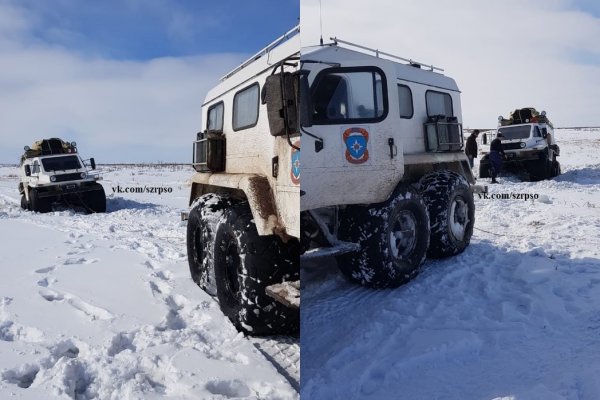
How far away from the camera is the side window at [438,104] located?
117 centimetres

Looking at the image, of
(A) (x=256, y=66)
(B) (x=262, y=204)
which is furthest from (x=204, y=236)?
(A) (x=256, y=66)

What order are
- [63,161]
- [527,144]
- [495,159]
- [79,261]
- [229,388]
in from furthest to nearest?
[63,161]
[527,144]
[495,159]
[79,261]
[229,388]

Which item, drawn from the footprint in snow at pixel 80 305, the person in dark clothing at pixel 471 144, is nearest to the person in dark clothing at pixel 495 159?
the person in dark clothing at pixel 471 144

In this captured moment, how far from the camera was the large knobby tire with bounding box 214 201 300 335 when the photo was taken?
1126 millimetres

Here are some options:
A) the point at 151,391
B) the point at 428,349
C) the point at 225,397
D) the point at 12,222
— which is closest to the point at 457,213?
the point at 428,349

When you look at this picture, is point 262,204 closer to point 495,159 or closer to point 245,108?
point 245,108

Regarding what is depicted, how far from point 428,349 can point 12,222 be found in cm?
136

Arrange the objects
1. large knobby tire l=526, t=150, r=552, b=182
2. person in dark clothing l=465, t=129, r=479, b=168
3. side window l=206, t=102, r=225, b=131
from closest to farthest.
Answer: person in dark clothing l=465, t=129, r=479, b=168 < side window l=206, t=102, r=225, b=131 < large knobby tire l=526, t=150, r=552, b=182

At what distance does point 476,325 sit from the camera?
4.55 feet

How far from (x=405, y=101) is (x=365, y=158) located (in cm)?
28

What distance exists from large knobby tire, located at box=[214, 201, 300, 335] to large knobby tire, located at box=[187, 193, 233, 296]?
0.14m

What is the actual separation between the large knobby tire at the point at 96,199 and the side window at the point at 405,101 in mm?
7428

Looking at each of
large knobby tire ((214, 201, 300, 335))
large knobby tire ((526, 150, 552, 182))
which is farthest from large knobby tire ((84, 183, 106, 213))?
large knobby tire ((526, 150, 552, 182))

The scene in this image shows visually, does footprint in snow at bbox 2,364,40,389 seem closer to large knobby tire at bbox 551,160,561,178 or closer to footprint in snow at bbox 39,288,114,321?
footprint in snow at bbox 39,288,114,321
